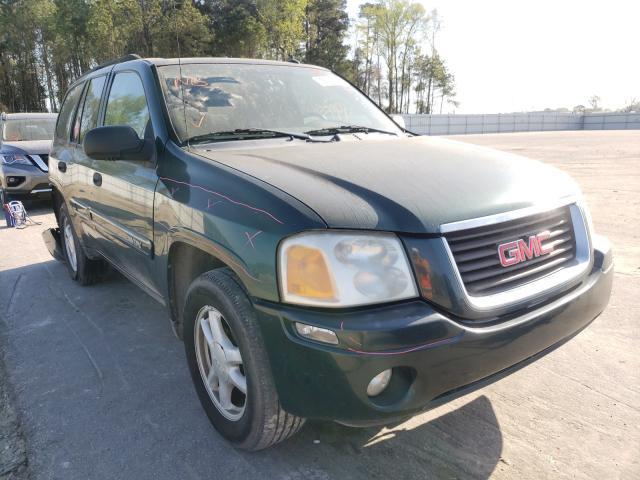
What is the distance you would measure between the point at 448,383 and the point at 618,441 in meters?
1.04

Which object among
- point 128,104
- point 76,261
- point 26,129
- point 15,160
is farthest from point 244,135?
point 26,129

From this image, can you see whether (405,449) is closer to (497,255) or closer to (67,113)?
(497,255)

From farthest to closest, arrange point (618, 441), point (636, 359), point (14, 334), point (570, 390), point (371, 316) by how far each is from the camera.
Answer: point (14, 334), point (636, 359), point (570, 390), point (618, 441), point (371, 316)

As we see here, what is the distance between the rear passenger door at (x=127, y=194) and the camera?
107 inches

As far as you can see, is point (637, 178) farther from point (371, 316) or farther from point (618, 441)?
point (371, 316)

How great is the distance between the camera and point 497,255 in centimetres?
188

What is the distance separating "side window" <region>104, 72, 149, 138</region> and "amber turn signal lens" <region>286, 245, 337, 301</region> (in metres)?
1.50

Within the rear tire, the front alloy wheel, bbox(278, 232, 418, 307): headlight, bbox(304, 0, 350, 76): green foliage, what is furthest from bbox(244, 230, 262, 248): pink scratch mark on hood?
bbox(304, 0, 350, 76): green foliage

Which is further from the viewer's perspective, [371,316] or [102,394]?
[102,394]

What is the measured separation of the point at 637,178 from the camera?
32.4ft

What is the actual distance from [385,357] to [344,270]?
31 cm

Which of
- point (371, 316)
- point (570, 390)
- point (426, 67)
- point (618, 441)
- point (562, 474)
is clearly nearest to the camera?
point (371, 316)

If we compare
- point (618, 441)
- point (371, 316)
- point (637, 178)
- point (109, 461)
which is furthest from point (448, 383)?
point (637, 178)

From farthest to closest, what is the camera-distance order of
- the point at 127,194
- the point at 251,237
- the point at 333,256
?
the point at 127,194 < the point at 251,237 < the point at 333,256
